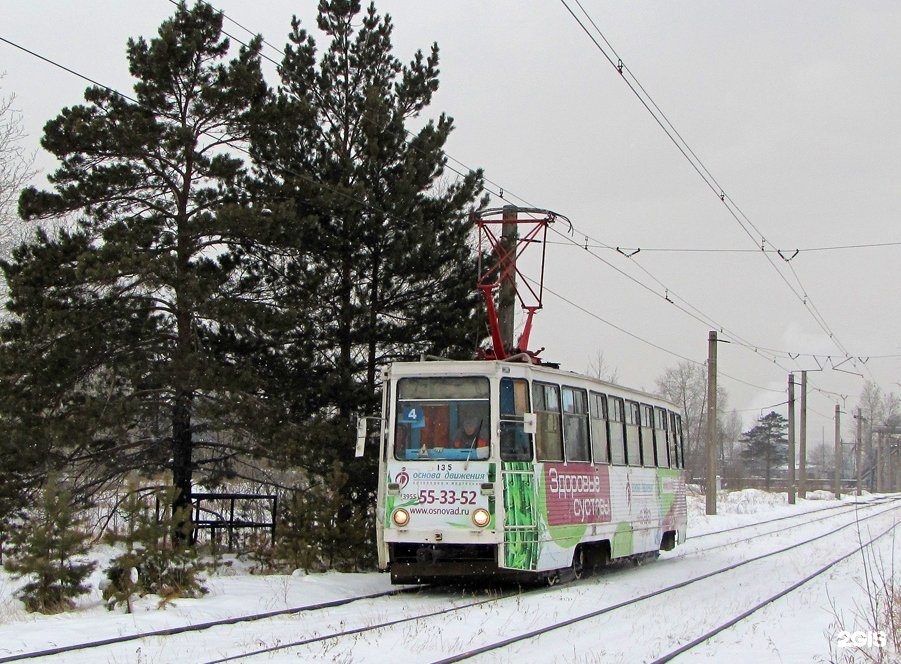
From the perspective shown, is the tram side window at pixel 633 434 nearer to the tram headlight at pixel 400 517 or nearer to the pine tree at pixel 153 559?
the tram headlight at pixel 400 517

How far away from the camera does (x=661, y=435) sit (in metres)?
18.6

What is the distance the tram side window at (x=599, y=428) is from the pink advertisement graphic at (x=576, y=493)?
7.3 inches

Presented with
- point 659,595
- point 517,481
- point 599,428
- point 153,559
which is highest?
point 599,428

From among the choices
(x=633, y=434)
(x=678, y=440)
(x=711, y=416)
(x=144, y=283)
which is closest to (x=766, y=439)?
(x=711, y=416)

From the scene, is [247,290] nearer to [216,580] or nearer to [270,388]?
[270,388]

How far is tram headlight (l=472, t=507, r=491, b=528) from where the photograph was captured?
496 inches

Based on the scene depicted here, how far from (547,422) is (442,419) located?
1447 mm

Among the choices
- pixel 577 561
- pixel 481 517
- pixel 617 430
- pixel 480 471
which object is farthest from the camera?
pixel 617 430

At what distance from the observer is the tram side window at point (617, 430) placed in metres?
15.8

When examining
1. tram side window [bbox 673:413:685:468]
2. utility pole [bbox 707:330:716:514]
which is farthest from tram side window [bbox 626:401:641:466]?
utility pole [bbox 707:330:716:514]

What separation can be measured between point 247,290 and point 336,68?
4.69 meters

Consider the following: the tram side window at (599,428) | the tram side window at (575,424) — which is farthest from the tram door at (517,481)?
the tram side window at (599,428)

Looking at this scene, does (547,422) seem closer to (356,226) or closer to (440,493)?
(440,493)
